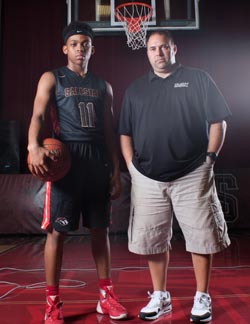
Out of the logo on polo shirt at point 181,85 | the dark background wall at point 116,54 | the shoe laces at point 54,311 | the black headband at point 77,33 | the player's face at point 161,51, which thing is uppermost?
the dark background wall at point 116,54

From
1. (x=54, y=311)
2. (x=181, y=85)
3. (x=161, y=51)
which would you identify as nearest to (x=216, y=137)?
(x=181, y=85)

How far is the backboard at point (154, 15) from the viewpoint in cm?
549

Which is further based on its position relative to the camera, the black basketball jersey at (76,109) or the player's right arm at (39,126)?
the black basketball jersey at (76,109)

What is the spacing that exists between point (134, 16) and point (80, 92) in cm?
399

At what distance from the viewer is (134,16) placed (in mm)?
5406

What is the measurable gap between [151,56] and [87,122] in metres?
0.49

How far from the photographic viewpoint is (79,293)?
7.36ft

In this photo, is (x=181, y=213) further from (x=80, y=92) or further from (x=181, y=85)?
(x=80, y=92)

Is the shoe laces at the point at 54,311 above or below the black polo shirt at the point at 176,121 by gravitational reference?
below

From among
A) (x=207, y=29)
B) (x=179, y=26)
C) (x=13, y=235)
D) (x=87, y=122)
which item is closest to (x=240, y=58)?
(x=207, y=29)

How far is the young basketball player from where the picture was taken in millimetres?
1787

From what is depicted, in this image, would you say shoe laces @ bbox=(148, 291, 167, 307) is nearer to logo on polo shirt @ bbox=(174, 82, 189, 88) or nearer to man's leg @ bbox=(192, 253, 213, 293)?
man's leg @ bbox=(192, 253, 213, 293)

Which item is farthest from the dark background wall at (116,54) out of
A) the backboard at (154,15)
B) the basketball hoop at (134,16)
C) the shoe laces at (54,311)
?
the shoe laces at (54,311)

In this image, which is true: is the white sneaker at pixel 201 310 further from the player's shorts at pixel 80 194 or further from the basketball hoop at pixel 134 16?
the basketball hoop at pixel 134 16
